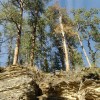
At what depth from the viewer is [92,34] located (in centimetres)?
3706

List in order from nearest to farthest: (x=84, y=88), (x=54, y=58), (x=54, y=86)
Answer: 1. (x=84, y=88)
2. (x=54, y=86)
3. (x=54, y=58)

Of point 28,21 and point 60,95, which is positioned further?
point 28,21

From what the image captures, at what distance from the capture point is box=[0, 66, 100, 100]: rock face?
15.9m

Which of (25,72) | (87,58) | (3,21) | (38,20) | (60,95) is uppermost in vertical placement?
(38,20)

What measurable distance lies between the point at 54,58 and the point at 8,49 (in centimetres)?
739

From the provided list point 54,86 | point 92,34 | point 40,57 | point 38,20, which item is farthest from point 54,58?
point 54,86

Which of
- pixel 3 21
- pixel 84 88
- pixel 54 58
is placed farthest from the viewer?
pixel 54 58

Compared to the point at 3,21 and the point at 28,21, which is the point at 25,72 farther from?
the point at 28,21

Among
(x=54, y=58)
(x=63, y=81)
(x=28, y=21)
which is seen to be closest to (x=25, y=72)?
(x=63, y=81)

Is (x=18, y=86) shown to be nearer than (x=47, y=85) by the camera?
Yes

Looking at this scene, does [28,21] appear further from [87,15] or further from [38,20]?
[87,15]

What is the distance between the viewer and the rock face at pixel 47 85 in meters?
15.9

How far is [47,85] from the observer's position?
→ 1770cm

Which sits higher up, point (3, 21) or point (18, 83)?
point (3, 21)
